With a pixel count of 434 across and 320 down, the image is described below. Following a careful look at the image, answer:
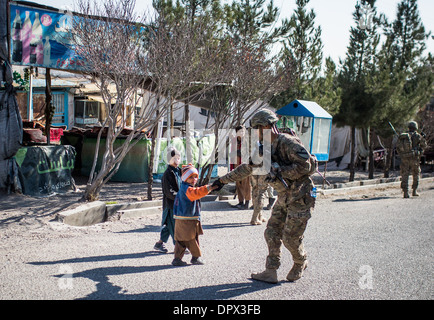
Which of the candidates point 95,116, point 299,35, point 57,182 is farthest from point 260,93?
point 95,116

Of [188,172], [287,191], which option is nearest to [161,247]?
[188,172]

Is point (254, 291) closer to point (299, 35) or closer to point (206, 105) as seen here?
point (206, 105)

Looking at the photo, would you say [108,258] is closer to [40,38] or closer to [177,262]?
[177,262]

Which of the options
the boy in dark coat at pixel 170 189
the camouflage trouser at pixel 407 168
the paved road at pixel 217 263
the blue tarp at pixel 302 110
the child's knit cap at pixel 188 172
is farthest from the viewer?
the camouflage trouser at pixel 407 168

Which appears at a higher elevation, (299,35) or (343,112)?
(299,35)

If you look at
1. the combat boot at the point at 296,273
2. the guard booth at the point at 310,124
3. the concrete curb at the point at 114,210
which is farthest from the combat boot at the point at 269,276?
the guard booth at the point at 310,124

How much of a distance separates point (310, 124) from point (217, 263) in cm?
713

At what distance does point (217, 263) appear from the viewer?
229 inches

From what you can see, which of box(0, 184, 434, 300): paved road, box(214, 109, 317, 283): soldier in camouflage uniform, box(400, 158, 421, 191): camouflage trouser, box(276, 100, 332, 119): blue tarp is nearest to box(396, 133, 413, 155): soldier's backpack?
box(400, 158, 421, 191): camouflage trouser

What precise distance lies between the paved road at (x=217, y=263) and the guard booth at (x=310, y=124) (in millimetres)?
3543

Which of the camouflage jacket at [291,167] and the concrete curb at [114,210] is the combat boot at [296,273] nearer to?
the camouflage jacket at [291,167]

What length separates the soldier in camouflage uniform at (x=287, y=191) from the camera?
15.9ft

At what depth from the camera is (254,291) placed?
475 centimetres

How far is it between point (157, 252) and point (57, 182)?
18.1 feet
